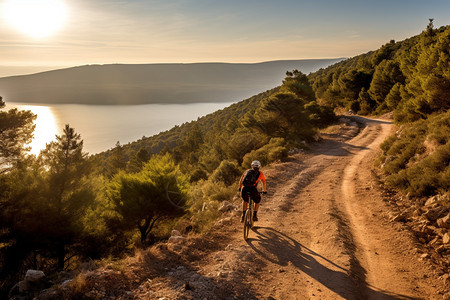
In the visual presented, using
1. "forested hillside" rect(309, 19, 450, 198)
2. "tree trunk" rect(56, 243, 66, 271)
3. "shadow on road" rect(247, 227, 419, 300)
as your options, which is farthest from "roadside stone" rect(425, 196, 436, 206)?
"tree trunk" rect(56, 243, 66, 271)

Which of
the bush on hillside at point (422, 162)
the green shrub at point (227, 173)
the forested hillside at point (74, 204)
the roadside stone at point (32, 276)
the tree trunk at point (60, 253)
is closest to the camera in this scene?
the roadside stone at point (32, 276)

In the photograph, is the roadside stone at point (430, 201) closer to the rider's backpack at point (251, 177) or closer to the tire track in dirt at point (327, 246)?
the tire track in dirt at point (327, 246)

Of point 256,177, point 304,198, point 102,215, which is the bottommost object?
point 102,215

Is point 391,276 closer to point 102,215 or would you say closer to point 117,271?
point 117,271

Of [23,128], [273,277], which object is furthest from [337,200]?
[23,128]

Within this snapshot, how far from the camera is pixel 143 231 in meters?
15.8

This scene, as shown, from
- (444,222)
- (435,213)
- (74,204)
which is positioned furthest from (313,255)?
(74,204)

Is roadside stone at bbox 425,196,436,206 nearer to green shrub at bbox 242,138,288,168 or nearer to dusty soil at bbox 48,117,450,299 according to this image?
dusty soil at bbox 48,117,450,299

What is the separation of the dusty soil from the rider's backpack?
1.76 m

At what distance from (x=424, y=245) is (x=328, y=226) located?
2.59 m

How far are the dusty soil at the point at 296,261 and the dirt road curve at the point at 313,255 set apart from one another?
2 centimetres

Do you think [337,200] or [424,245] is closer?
[424,245]

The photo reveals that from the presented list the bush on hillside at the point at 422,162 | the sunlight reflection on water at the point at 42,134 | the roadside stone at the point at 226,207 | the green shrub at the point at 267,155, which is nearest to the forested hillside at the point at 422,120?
the bush on hillside at the point at 422,162

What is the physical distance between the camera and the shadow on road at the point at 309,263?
5.68 metres
